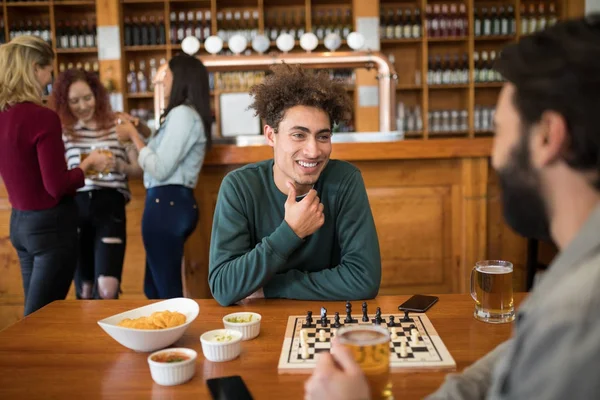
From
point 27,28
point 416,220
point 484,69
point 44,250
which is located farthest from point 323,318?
point 27,28

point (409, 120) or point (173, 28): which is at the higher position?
point (173, 28)

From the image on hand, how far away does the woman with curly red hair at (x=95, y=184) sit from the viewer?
2531mm

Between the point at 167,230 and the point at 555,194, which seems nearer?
the point at 555,194

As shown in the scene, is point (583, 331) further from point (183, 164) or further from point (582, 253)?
point (183, 164)

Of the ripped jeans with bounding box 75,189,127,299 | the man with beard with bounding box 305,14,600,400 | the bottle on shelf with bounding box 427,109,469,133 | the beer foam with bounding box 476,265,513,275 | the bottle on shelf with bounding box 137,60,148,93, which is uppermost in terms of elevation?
the bottle on shelf with bounding box 137,60,148,93

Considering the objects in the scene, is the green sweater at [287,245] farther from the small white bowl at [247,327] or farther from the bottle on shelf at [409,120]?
the bottle on shelf at [409,120]

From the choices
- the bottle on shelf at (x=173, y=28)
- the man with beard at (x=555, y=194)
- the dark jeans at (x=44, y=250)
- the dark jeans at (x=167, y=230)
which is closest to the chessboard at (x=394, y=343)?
the man with beard at (x=555, y=194)

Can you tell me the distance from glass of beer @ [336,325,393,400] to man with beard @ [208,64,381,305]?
0.58 meters

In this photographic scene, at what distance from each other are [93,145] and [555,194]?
2.34m

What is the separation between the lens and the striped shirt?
8.55 feet

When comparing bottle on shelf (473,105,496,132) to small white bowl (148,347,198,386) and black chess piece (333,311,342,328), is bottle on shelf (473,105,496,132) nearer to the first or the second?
black chess piece (333,311,342,328)

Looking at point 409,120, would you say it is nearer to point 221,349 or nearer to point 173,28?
point 173,28

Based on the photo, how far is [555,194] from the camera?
2.22 ft

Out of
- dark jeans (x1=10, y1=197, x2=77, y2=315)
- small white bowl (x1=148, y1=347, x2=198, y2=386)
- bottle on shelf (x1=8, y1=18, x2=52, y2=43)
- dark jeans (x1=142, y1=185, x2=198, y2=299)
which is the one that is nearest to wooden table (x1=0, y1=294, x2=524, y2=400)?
small white bowl (x1=148, y1=347, x2=198, y2=386)
